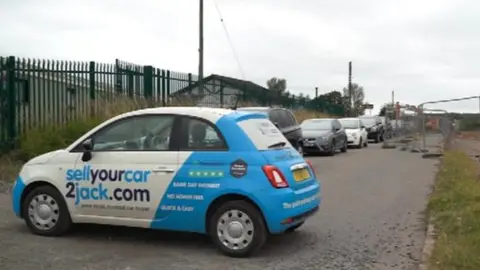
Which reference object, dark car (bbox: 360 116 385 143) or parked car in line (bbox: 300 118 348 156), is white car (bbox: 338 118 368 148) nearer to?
parked car in line (bbox: 300 118 348 156)

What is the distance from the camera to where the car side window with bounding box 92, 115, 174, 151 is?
281 inches

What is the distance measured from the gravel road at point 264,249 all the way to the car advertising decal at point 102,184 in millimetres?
556

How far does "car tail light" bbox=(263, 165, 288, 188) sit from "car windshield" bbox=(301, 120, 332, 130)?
54.4 feet

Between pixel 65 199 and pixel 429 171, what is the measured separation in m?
11.4

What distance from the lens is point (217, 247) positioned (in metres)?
6.84

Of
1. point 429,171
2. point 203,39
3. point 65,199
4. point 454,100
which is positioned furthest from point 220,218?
point 454,100

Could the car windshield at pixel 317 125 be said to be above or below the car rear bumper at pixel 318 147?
above

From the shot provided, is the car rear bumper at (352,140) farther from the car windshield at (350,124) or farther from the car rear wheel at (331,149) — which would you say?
the car rear wheel at (331,149)

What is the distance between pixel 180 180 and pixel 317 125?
673 inches

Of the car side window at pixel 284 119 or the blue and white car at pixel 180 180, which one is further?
the car side window at pixel 284 119

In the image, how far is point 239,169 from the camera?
665cm

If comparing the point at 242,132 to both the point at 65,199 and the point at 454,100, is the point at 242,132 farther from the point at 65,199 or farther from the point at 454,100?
the point at 454,100

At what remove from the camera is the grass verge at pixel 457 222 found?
618 cm

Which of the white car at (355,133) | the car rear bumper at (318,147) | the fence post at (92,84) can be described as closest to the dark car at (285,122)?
the fence post at (92,84)
